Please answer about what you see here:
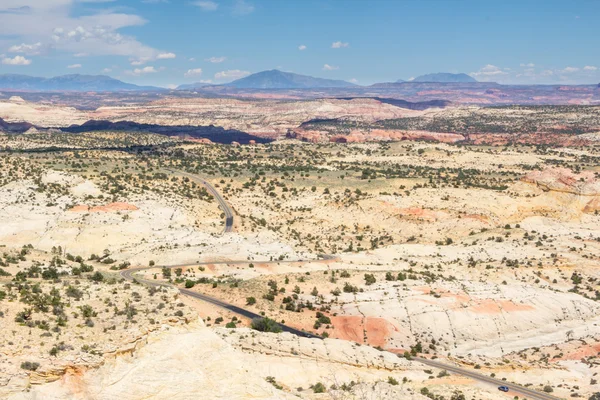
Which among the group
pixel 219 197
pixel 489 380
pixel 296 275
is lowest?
pixel 489 380

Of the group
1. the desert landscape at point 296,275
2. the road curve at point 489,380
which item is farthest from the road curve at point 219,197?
the road curve at point 489,380

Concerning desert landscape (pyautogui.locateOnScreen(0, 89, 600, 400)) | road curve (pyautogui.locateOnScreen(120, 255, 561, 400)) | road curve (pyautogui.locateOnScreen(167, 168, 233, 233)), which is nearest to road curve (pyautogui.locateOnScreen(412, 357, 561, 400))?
road curve (pyautogui.locateOnScreen(120, 255, 561, 400))

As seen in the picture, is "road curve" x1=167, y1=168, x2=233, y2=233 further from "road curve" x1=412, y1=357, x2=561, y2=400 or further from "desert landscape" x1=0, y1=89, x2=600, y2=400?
"road curve" x1=412, y1=357, x2=561, y2=400

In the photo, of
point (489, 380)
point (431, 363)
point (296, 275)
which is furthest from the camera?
point (296, 275)

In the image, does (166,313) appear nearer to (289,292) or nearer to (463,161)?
(289,292)

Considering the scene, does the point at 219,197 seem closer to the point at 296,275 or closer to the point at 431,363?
the point at 296,275

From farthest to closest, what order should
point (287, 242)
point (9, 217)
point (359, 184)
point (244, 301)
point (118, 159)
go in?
point (118, 159) < point (359, 184) < point (287, 242) < point (9, 217) < point (244, 301)

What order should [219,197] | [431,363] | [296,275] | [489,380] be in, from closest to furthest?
[489,380] < [431,363] < [296,275] < [219,197]

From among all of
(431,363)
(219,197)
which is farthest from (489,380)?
(219,197)

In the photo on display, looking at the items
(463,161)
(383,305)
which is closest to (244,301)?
(383,305)
